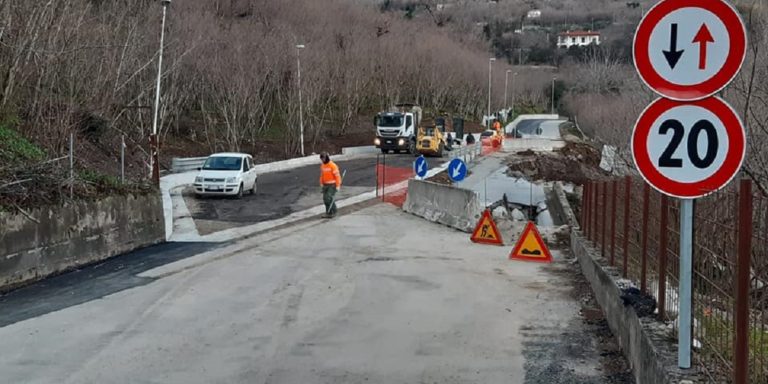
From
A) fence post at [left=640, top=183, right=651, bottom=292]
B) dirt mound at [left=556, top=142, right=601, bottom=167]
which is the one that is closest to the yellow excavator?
dirt mound at [left=556, top=142, right=601, bottom=167]

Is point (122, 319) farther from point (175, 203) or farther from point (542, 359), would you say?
point (175, 203)

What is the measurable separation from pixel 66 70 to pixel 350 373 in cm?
2166

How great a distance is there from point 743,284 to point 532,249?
1140 cm

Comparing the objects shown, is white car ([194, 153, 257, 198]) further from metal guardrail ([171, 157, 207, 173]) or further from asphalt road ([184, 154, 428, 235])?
metal guardrail ([171, 157, 207, 173])

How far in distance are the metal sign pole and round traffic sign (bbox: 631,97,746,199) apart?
265 millimetres

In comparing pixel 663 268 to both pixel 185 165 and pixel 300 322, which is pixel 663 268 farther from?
pixel 185 165

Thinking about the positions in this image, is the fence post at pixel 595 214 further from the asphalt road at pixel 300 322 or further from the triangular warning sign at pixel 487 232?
the triangular warning sign at pixel 487 232

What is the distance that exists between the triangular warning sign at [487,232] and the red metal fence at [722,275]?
9182 millimetres

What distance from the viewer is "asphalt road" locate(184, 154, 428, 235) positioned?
21873 mm

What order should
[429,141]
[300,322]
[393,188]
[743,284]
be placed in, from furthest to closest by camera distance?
[429,141], [393,188], [300,322], [743,284]

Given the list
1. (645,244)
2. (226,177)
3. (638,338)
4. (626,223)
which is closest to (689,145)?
(638,338)

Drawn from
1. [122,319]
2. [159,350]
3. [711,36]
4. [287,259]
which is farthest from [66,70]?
[711,36]

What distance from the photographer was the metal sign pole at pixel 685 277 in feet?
16.0

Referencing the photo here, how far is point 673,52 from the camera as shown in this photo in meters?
4.71
